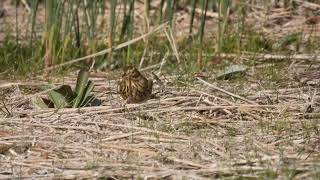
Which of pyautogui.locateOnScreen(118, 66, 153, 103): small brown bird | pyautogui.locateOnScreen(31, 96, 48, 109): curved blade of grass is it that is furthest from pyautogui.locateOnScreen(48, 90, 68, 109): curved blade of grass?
pyautogui.locateOnScreen(118, 66, 153, 103): small brown bird

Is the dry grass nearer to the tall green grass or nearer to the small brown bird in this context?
the small brown bird

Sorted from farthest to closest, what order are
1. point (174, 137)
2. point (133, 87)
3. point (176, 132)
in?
point (133, 87), point (176, 132), point (174, 137)

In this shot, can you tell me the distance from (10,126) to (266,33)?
127 inches

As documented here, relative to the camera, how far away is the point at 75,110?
4348 mm

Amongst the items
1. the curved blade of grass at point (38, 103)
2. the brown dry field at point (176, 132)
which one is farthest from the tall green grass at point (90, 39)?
the curved blade of grass at point (38, 103)

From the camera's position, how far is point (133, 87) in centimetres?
455

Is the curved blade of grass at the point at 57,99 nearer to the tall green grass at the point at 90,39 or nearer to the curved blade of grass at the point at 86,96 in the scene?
the curved blade of grass at the point at 86,96

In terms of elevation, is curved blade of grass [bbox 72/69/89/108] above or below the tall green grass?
below

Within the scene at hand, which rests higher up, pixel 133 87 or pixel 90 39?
pixel 90 39

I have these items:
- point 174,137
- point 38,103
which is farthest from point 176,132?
point 38,103

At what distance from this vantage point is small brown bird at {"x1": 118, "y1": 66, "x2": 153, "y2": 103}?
4.55 metres

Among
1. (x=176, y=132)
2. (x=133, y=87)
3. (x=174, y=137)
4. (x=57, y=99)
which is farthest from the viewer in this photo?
(x=133, y=87)

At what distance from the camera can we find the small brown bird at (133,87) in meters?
4.55

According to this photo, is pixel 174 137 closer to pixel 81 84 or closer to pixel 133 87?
pixel 133 87
